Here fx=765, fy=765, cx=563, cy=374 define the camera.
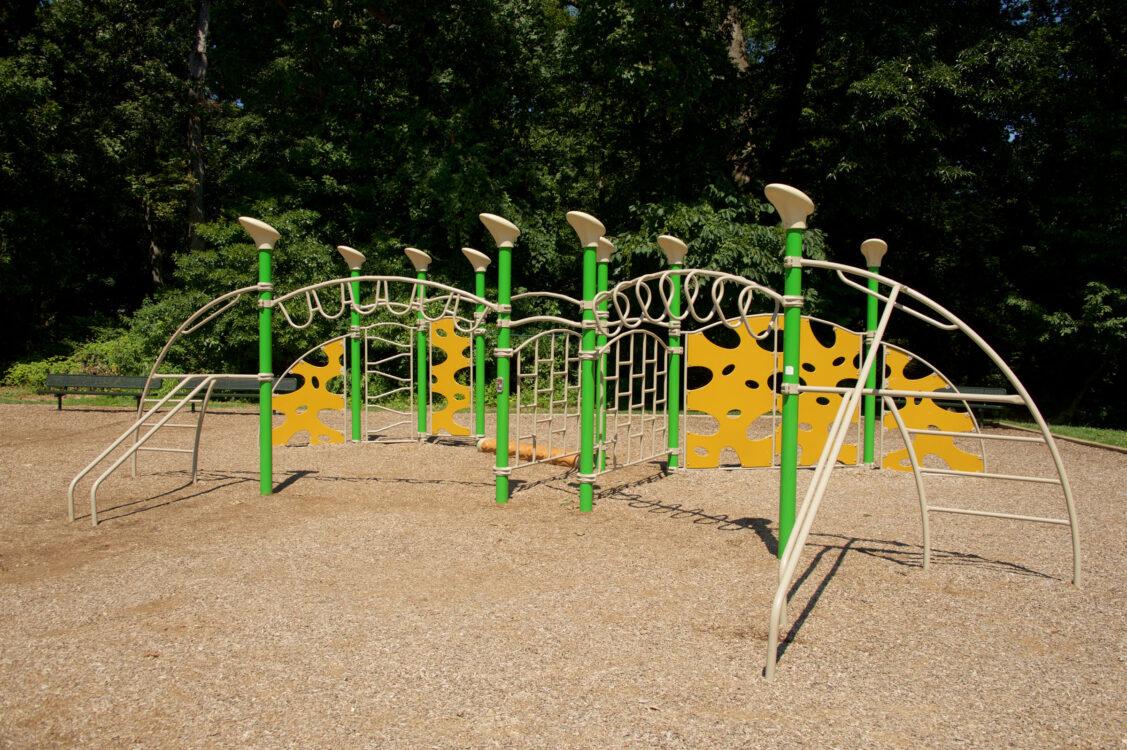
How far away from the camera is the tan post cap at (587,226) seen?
5.92 m

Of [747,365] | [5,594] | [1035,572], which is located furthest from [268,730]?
[747,365]

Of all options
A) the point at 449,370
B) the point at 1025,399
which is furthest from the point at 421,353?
the point at 1025,399

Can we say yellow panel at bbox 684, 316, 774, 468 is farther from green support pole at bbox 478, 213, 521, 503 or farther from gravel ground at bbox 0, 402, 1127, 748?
green support pole at bbox 478, 213, 521, 503

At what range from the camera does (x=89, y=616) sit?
3.81 metres

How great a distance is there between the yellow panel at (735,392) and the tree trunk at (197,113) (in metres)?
14.3

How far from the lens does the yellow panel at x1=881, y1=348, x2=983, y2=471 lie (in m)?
7.79

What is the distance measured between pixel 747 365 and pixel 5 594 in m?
6.27

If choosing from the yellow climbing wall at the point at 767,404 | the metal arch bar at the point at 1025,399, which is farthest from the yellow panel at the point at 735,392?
the metal arch bar at the point at 1025,399

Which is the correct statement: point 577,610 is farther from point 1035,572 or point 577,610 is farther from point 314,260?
point 314,260

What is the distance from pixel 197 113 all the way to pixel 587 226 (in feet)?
50.8

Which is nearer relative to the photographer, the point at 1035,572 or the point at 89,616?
the point at 89,616

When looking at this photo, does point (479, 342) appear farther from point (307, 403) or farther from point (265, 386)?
point (307, 403)

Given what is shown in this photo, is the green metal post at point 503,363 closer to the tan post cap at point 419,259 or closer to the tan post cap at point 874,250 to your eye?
the tan post cap at point 419,259

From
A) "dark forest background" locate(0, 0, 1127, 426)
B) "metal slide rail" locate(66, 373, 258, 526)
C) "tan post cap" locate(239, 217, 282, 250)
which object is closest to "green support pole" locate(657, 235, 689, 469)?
"tan post cap" locate(239, 217, 282, 250)
